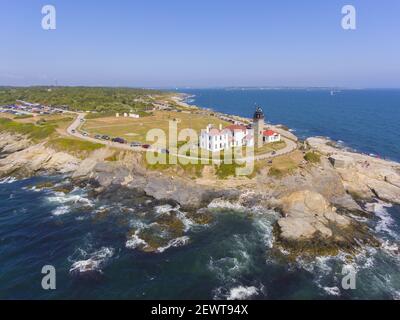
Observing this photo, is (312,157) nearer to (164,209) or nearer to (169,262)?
(164,209)

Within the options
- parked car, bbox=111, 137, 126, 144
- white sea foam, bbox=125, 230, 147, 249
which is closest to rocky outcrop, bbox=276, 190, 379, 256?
white sea foam, bbox=125, 230, 147, 249

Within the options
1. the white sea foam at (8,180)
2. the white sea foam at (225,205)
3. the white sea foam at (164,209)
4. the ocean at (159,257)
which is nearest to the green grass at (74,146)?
the white sea foam at (8,180)

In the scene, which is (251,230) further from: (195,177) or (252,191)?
(195,177)

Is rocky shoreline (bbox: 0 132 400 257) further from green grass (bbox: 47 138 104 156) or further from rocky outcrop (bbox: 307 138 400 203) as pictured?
green grass (bbox: 47 138 104 156)

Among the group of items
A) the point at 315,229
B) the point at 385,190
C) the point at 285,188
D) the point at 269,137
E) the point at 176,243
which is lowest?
the point at 176,243

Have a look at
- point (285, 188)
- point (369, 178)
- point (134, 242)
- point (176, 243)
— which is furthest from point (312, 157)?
point (134, 242)

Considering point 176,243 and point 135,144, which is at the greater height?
point 135,144
